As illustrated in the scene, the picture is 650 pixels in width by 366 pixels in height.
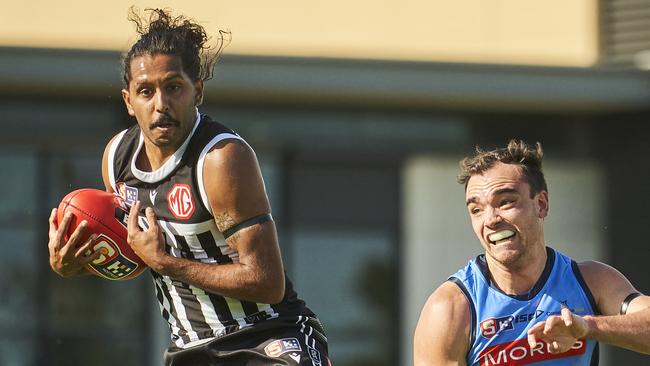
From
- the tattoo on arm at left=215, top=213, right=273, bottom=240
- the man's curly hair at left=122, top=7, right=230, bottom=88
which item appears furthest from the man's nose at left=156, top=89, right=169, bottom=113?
the tattoo on arm at left=215, top=213, right=273, bottom=240

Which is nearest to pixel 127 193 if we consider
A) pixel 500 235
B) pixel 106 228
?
pixel 106 228

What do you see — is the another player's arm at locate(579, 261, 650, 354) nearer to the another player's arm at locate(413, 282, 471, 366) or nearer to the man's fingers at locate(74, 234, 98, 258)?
the another player's arm at locate(413, 282, 471, 366)

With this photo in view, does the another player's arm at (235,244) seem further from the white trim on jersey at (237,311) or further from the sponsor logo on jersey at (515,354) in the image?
the sponsor logo on jersey at (515,354)

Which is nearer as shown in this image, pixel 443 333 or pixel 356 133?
pixel 443 333

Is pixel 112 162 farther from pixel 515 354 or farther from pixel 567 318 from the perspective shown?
pixel 567 318

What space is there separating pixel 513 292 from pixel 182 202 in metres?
1.37

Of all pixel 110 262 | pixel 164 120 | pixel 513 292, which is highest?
pixel 164 120

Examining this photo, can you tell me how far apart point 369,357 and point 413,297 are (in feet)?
2.53

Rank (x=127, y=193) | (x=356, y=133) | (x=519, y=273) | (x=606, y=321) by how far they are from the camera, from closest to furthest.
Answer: (x=606, y=321) < (x=519, y=273) < (x=127, y=193) < (x=356, y=133)

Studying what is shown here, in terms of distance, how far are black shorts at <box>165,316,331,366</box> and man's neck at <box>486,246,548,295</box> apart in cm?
76

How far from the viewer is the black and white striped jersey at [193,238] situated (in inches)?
211

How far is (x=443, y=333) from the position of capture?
17.1 ft

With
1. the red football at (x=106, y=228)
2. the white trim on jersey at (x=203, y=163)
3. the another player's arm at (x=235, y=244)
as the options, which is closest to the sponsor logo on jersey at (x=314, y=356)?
the another player's arm at (x=235, y=244)

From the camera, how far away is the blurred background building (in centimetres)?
1242
